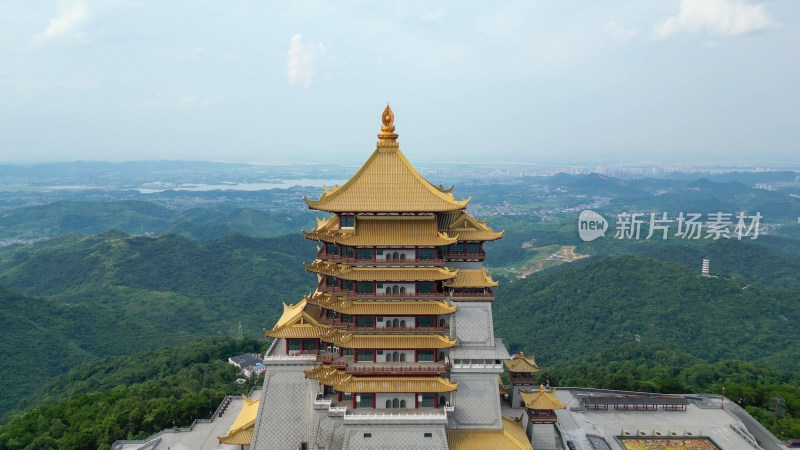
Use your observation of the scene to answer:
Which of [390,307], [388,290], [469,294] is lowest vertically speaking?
[390,307]

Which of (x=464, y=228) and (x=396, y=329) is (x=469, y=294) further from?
(x=396, y=329)

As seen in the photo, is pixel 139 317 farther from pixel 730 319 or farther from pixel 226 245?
pixel 730 319

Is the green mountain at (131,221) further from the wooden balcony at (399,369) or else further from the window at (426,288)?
the window at (426,288)

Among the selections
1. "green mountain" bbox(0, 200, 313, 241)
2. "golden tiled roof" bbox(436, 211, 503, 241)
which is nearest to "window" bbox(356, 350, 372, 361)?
"golden tiled roof" bbox(436, 211, 503, 241)

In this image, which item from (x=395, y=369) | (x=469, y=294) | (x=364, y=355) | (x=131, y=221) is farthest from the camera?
(x=131, y=221)

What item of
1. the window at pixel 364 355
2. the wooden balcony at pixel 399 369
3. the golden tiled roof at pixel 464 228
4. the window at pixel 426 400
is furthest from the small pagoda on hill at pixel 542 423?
the window at pixel 364 355

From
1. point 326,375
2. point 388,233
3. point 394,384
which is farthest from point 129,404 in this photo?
point 388,233
